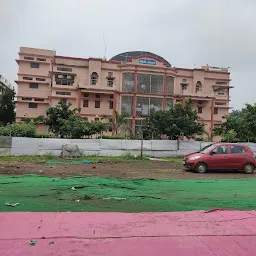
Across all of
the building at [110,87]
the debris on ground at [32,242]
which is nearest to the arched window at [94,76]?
the building at [110,87]

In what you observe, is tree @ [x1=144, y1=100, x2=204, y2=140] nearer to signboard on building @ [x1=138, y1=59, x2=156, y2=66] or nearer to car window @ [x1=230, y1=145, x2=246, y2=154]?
car window @ [x1=230, y1=145, x2=246, y2=154]

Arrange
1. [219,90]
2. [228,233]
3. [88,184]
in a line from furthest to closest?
[219,90] → [88,184] → [228,233]

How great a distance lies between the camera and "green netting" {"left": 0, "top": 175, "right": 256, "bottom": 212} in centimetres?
624

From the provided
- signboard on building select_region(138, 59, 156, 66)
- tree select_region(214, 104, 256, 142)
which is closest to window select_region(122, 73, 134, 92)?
signboard on building select_region(138, 59, 156, 66)

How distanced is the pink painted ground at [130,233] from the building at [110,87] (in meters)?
39.4

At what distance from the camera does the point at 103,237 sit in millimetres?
4211

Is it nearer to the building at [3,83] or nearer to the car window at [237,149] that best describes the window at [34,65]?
the building at [3,83]

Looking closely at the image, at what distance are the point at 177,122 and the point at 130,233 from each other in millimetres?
20317

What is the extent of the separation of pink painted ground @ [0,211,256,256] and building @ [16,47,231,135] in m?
39.4

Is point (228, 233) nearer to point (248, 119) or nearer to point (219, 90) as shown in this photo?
point (248, 119)

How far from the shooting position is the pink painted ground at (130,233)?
3785 mm

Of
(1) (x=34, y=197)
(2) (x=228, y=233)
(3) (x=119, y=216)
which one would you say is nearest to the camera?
(2) (x=228, y=233)

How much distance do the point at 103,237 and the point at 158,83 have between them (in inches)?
1694

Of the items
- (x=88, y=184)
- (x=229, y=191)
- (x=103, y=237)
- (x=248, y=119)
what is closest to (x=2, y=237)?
(x=103, y=237)
